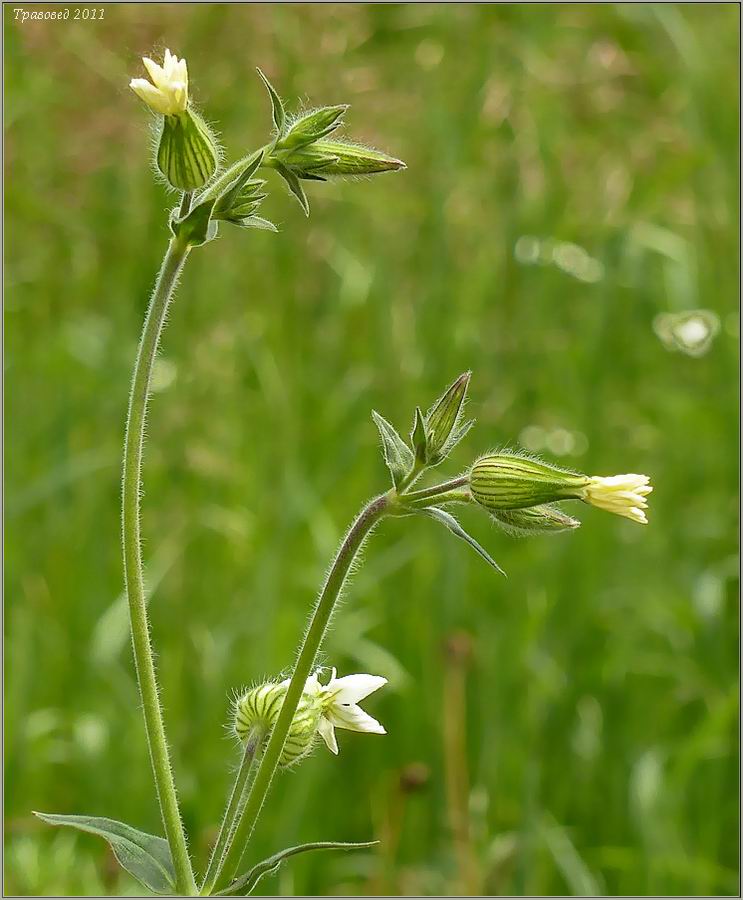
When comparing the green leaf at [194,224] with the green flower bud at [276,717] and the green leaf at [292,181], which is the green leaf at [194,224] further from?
the green flower bud at [276,717]

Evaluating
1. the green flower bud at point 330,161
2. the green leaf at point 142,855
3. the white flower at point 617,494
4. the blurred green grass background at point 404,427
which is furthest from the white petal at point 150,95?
the blurred green grass background at point 404,427

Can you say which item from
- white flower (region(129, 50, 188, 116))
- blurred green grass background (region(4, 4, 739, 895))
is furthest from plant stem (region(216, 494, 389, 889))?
blurred green grass background (region(4, 4, 739, 895))

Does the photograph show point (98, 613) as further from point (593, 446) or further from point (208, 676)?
point (593, 446)

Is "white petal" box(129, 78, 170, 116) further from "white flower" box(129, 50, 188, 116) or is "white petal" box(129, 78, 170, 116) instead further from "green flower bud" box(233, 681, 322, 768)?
"green flower bud" box(233, 681, 322, 768)

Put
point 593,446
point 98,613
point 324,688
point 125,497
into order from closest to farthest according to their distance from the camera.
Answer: point 125,497 → point 324,688 → point 98,613 → point 593,446

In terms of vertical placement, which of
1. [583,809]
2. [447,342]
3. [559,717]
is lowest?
A: [583,809]

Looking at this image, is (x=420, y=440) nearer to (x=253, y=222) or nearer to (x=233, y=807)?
(x=253, y=222)

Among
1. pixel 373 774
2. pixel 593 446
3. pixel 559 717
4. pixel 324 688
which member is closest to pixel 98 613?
pixel 373 774
